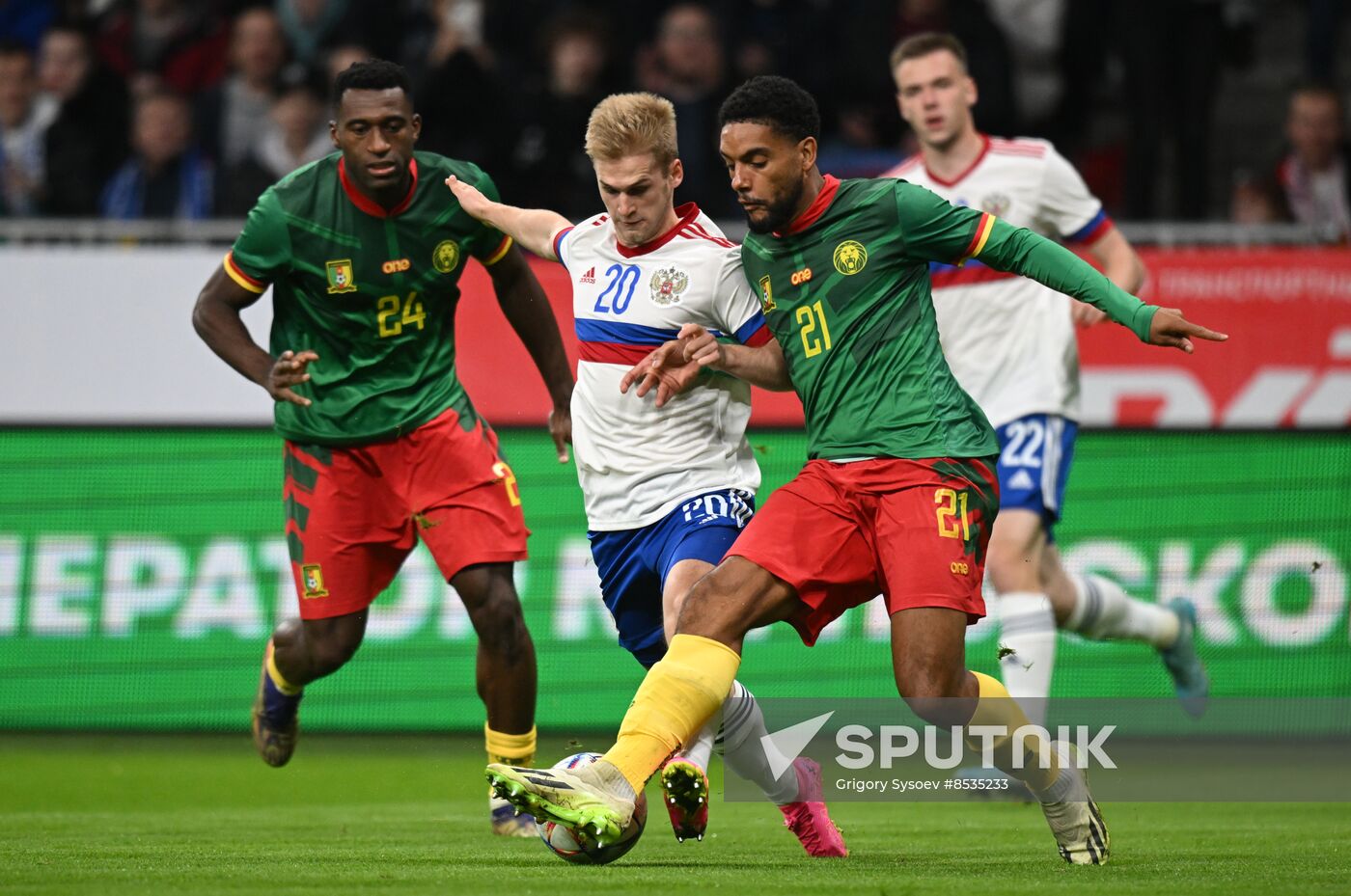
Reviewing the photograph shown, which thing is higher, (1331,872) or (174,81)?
(174,81)

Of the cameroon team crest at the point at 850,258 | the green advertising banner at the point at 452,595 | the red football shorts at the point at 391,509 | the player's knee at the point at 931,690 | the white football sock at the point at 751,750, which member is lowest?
the green advertising banner at the point at 452,595

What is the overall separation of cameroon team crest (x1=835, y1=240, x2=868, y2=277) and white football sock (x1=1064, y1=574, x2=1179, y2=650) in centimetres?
337

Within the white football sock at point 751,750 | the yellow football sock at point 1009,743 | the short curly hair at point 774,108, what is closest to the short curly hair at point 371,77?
the short curly hair at point 774,108

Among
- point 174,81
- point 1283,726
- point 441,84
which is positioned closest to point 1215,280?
point 1283,726

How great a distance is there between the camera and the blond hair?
18.5ft

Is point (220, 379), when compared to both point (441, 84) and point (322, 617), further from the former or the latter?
point (322, 617)

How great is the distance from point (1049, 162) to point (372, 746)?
472 cm

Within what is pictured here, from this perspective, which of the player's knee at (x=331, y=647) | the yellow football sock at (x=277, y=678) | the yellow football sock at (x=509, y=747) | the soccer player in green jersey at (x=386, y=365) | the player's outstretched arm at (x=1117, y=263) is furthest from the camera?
the player's outstretched arm at (x=1117, y=263)

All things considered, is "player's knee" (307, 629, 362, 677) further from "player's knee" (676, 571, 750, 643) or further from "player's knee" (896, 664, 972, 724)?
"player's knee" (896, 664, 972, 724)

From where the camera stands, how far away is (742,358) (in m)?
5.64

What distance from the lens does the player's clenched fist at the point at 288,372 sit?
631cm

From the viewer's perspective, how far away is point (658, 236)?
233 inches

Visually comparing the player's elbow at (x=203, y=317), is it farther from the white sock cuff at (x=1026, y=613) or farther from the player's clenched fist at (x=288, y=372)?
the white sock cuff at (x=1026, y=613)

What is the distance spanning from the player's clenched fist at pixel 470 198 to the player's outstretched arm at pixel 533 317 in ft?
1.18
